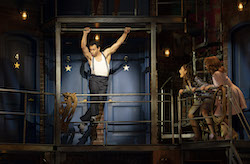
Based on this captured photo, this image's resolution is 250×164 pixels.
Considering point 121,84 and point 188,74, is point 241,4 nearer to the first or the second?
point 188,74

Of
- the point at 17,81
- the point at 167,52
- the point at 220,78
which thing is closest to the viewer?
the point at 220,78

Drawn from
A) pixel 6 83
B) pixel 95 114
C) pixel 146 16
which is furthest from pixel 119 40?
pixel 6 83

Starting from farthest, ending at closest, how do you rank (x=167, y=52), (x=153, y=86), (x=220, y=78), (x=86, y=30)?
1. (x=167, y=52)
2. (x=86, y=30)
3. (x=153, y=86)
4. (x=220, y=78)

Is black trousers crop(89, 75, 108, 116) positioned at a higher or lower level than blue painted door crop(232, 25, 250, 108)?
lower

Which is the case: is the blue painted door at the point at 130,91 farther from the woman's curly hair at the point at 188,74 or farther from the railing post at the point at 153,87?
the railing post at the point at 153,87

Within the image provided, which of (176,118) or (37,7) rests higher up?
(37,7)

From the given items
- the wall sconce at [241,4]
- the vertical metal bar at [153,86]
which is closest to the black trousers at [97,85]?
the vertical metal bar at [153,86]

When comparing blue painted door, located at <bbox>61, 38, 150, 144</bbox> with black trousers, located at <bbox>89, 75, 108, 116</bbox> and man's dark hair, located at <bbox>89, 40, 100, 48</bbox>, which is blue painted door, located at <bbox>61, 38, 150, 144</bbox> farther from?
man's dark hair, located at <bbox>89, 40, 100, 48</bbox>

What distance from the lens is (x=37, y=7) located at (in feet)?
47.6

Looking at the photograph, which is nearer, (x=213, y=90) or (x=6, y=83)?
(x=213, y=90)

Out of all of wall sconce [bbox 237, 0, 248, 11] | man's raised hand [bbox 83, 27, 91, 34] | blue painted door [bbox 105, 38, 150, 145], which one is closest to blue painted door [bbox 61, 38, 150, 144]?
blue painted door [bbox 105, 38, 150, 145]

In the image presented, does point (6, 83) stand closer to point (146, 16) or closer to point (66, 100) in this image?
point (66, 100)

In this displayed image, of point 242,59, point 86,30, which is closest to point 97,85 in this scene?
point 86,30

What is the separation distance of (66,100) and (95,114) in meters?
0.70
